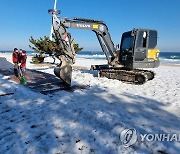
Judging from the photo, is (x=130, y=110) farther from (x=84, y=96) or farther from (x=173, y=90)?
(x=173, y=90)

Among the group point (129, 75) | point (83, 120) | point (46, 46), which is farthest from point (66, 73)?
point (46, 46)

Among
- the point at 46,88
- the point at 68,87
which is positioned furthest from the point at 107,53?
the point at 46,88

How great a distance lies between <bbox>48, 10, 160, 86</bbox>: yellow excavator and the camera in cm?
1087

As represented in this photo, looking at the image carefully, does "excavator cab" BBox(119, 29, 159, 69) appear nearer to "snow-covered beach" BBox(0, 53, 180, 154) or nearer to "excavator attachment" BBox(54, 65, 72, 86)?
"snow-covered beach" BBox(0, 53, 180, 154)

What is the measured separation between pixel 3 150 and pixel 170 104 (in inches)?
235

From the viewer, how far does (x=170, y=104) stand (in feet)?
25.7

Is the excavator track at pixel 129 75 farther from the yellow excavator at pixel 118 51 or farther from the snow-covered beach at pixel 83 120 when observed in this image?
the snow-covered beach at pixel 83 120

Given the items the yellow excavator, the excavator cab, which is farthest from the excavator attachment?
the excavator cab

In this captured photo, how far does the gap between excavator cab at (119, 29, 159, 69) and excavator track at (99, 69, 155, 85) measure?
16.7 inches

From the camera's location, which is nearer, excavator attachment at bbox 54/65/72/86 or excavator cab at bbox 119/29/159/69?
excavator attachment at bbox 54/65/72/86

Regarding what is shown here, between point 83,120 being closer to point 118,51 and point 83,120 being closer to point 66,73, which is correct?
point 66,73

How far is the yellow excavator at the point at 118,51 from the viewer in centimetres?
1087

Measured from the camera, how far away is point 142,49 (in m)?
12.2

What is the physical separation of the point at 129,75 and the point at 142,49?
1688mm
